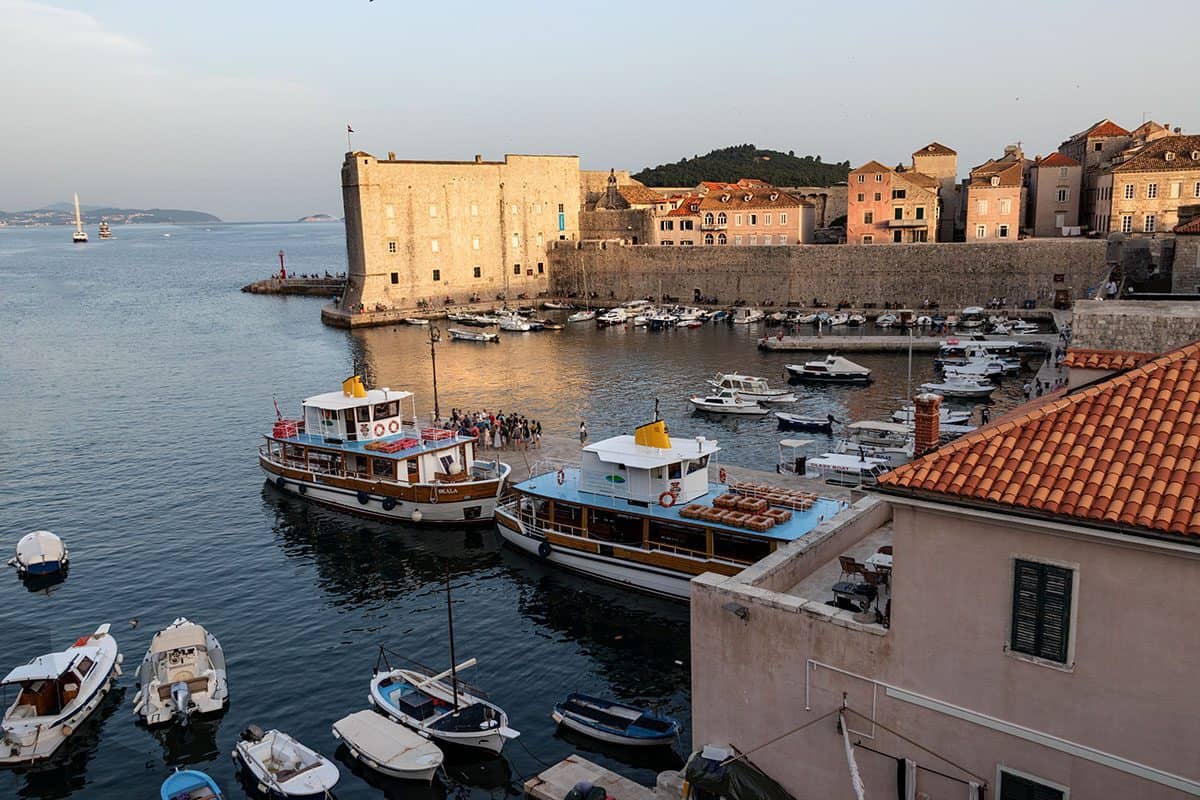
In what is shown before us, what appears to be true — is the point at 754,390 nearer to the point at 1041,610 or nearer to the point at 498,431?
the point at 498,431

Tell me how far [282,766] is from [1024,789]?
12.4 meters

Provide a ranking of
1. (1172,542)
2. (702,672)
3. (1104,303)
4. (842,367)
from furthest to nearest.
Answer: (842,367)
(1104,303)
(702,672)
(1172,542)

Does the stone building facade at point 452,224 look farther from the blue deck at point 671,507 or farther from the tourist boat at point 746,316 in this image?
the blue deck at point 671,507

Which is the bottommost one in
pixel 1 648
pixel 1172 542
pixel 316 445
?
pixel 1 648

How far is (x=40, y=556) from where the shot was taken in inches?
1002

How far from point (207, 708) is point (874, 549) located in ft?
43.6

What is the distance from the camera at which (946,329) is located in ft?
194

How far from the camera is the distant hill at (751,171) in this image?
13750 centimetres

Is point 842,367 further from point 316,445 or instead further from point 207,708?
point 207,708

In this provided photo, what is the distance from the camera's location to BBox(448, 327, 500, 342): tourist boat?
66.1 metres

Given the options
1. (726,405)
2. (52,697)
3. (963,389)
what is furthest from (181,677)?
(963,389)

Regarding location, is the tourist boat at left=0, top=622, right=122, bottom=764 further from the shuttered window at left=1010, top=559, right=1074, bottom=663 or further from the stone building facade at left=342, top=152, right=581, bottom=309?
the stone building facade at left=342, top=152, right=581, bottom=309

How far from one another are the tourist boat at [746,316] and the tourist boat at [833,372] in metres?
21.3

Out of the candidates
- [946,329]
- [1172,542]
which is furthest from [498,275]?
[1172,542]
